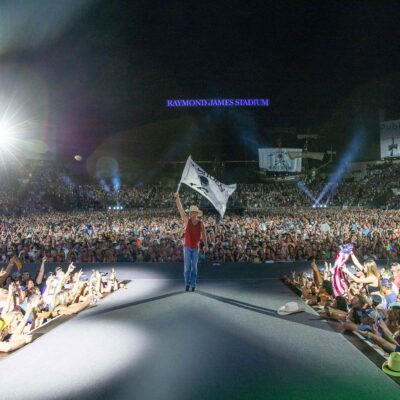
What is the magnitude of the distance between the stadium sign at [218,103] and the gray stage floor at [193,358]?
159ft

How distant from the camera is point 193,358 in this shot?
12.8 ft

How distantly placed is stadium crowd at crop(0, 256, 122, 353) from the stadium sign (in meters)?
47.6

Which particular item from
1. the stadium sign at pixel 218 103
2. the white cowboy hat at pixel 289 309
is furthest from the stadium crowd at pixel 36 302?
the stadium sign at pixel 218 103

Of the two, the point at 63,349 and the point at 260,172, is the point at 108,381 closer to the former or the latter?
the point at 63,349

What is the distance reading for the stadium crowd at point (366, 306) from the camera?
13.4 feet

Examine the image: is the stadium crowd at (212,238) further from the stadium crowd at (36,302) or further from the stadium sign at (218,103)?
the stadium sign at (218,103)

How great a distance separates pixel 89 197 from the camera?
136ft

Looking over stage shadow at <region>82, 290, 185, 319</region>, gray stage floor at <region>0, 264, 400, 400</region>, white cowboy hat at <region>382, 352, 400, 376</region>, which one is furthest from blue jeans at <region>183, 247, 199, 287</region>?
white cowboy hat at <region>382, 352, 400, 376</region>

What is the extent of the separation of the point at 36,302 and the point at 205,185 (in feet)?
18.5

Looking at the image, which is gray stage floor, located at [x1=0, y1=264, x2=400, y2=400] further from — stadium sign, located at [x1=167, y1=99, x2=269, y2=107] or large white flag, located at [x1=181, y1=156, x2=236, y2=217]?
stadium sign, located at [x1=167, y1=99, x2=269, y2=107]

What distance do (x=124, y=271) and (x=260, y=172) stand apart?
42407 mm

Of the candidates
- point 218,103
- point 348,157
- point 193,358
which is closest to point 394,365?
point 193,358

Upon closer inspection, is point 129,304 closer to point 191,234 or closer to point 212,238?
point 191,234

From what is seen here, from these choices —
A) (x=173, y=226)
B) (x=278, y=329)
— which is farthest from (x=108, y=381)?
(x=173, y=226)
